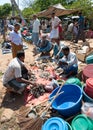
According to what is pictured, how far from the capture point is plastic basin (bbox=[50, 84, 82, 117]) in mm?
4789

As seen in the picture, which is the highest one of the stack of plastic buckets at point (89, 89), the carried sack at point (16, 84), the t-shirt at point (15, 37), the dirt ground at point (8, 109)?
the t-shirt at point (15, 37)

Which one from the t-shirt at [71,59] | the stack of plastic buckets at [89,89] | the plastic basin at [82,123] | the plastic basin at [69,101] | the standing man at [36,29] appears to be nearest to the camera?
the plastic basin at [82,123]

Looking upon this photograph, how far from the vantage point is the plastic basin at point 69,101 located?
15.7 feet

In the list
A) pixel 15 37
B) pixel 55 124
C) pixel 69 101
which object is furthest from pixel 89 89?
pixel 15 37

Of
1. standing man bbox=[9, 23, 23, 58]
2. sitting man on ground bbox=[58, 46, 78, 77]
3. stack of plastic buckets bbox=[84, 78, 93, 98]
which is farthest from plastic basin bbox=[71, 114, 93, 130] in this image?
standing man bbox=[9, 23, 23, 58]

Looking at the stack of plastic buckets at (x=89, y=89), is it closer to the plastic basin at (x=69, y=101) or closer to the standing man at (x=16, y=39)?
the plastic basin at (x=69, y=101)

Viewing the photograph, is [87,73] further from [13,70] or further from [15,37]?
[15,37]

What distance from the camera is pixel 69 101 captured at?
5.29m

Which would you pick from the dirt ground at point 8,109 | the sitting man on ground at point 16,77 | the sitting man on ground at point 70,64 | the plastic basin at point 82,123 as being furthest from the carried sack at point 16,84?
the plastic basin at point 82,123

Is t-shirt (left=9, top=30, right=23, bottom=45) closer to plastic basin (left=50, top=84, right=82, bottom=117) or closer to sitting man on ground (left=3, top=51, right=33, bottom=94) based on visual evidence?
sitting man on ground (left=3, top=51, right=33, bottom=94)

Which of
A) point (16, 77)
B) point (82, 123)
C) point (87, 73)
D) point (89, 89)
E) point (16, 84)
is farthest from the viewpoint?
point (87, 73)

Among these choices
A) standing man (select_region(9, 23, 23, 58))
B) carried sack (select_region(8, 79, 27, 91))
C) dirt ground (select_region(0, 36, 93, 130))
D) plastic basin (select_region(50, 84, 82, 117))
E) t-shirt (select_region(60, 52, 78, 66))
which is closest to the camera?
plastic basin (select_region(50, 84, 82, 117))

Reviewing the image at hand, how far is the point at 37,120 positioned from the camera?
482 cm

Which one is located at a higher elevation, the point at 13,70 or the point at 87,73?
the point at 13,70
